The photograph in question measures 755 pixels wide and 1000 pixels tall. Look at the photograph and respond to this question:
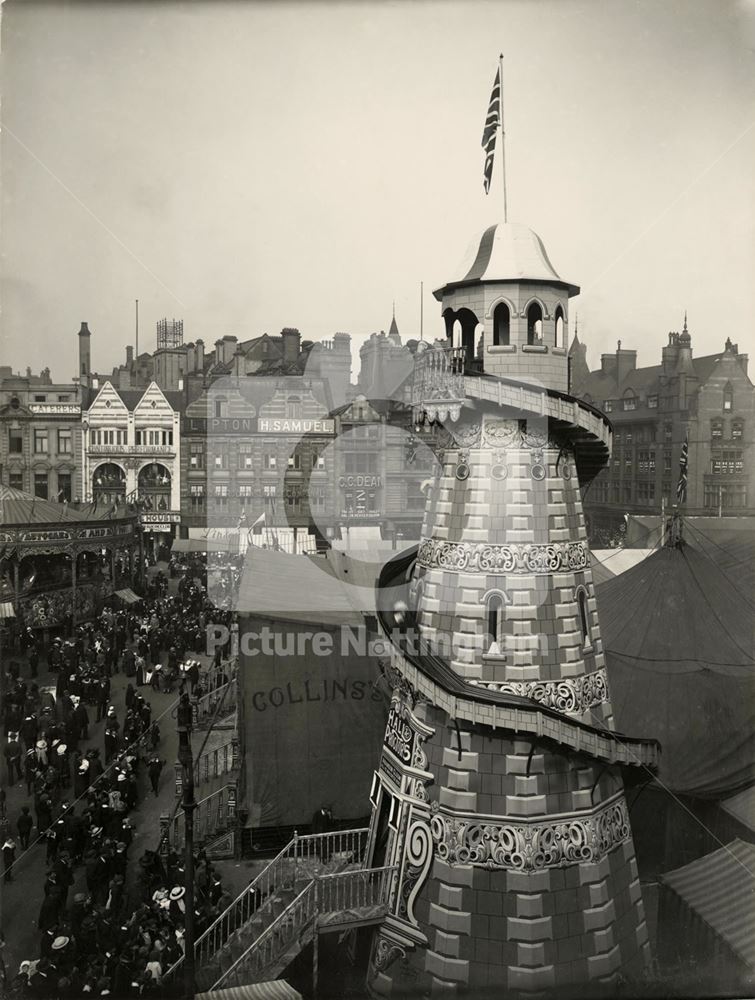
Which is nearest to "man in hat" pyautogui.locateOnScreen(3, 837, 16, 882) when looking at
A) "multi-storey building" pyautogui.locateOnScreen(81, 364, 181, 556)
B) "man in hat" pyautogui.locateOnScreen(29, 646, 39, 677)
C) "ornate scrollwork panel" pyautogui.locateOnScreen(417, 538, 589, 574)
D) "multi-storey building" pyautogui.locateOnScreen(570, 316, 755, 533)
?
"man in hat" pyautogui.locateOnScreen(29, 646, 39, 677)

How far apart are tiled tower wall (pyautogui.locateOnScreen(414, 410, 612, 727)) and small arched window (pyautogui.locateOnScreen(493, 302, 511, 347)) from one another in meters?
0.78

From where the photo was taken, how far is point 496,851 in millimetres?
7660

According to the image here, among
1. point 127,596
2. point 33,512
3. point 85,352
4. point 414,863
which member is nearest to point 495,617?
point 414,863

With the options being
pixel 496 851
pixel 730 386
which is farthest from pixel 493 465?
pixel 730 386

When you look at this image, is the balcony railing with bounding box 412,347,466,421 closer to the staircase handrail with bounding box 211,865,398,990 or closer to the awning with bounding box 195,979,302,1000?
the staircase handrail with bounding box 211,865,398,990

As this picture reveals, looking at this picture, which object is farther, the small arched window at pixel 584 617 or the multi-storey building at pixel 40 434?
the multi-storey building at pixel 40 434

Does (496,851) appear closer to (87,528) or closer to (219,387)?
(219,387)

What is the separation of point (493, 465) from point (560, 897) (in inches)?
163

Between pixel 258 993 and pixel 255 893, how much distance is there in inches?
52.1

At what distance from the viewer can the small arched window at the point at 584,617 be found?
8.12 m

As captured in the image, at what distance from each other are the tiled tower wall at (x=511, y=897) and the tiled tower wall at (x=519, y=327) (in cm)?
347

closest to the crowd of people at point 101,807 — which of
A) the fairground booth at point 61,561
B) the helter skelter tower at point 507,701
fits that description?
the fairground booth at point 61,561

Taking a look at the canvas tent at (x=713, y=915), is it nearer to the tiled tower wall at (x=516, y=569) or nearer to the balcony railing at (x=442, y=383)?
the tiled tower wall at (x=516, y=569)

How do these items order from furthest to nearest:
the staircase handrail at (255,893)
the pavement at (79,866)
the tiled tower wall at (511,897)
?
the pavement at (79,866)
the staircase handrail at (255,893)
the tiled tower wall at (511,897)
